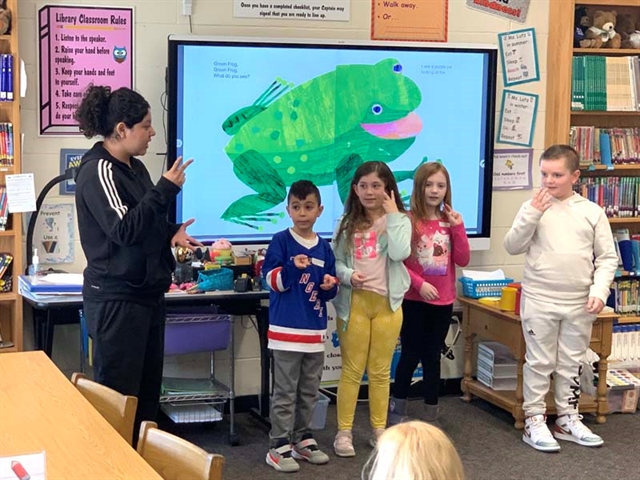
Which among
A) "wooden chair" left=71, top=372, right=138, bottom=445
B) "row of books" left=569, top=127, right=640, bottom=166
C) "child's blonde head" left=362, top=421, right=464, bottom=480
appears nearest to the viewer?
"child's blonde head" left=362, top=421, right=464, bottom=480

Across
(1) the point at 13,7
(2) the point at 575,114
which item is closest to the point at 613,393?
(2) the point at 575,114

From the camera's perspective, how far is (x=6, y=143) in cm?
395

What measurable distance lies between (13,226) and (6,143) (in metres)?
0.37

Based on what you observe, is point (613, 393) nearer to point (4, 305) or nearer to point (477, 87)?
point (477, 87)

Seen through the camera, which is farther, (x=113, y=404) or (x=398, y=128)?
(x=398, y=128)

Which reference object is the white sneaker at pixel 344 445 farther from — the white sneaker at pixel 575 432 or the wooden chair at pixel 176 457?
the wooden chair at pixel 176 457

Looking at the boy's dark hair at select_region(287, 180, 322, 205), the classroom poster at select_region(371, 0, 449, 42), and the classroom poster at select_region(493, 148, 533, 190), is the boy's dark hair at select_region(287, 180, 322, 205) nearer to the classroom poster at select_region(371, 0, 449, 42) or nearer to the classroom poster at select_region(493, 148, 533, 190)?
the classroom poster at select_region(371, 0, 449, 42)

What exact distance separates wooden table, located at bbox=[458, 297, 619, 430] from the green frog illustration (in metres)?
0.85

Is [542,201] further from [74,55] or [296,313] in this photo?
[74,55]

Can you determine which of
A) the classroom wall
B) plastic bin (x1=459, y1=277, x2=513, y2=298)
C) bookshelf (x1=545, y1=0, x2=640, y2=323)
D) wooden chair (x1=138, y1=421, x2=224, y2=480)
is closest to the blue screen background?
the classroom wall

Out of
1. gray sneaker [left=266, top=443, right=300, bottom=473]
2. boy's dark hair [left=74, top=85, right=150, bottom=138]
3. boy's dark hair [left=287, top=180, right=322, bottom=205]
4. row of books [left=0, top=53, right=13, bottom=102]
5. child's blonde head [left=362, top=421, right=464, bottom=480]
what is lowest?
gray sneaker [left=266, top=443, right=300, bottom=473]

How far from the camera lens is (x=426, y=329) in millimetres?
4305

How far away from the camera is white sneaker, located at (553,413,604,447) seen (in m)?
4.13

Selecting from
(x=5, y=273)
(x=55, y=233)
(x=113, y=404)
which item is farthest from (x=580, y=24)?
(x=113, y=404)
